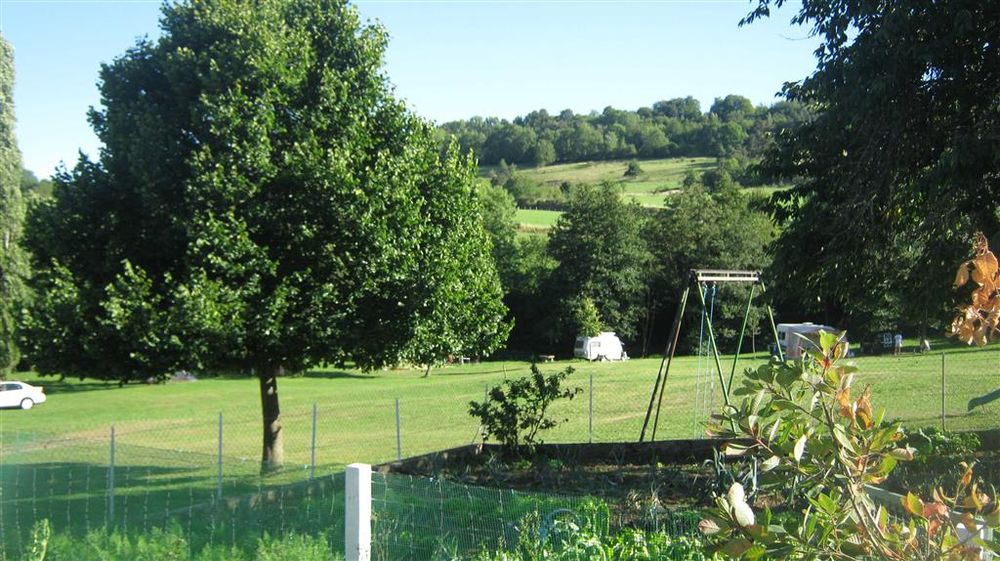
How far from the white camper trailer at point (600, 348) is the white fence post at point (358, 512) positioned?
4605 centimetres

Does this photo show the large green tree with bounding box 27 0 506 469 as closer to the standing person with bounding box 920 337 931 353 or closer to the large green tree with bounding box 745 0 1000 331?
the large green tree with bounding box 745 0 1000 331

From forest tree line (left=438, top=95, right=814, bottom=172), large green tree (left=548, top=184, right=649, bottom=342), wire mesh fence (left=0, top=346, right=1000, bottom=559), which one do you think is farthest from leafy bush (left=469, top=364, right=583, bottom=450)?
forest tree line (left=438, top=95, right=814, bottom=172)

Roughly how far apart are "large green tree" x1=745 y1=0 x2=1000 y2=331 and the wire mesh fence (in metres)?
3.29

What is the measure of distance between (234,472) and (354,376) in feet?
117

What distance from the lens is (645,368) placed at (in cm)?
4069

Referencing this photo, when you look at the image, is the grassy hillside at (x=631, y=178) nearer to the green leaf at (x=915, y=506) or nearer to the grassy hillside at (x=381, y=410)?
the grassy hillside at (x=381, y=410)

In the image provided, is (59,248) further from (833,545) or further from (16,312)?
(833,545)

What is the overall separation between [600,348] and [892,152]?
139ft

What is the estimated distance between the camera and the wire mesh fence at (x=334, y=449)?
6355 millimetres

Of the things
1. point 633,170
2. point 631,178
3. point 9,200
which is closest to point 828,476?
point 9,200

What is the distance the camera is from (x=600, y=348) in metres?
52.2

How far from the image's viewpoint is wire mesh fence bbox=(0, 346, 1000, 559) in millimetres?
6355

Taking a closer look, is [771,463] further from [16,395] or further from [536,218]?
[536,218]

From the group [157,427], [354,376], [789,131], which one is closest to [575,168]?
[354,376]
